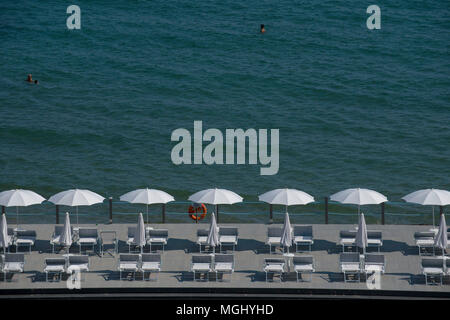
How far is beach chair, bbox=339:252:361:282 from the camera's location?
920 inches

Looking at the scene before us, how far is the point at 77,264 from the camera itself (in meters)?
23.8

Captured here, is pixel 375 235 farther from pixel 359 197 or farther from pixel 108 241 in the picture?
pixel 108 241

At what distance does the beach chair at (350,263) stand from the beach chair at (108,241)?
6301mm

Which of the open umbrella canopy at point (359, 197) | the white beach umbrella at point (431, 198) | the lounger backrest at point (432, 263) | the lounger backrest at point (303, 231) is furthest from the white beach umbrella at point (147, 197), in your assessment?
the lounger backrest at point (432, 263)

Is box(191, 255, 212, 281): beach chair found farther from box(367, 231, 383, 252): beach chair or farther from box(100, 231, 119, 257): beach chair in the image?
box(367, 231, 383, 252): beach chair

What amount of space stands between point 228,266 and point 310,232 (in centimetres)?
327

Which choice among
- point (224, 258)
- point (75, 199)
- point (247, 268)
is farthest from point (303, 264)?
point (75, 199)

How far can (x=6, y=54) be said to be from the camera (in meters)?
51.0

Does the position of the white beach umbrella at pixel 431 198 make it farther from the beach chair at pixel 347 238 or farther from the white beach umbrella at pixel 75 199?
the white beach umbrella at pixel 75 199

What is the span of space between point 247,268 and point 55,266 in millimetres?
4966

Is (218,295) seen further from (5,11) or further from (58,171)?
(5,11)

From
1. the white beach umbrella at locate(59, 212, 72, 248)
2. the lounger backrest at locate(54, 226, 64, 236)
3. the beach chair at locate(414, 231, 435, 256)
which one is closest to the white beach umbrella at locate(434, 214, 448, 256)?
the beach chair at locate(414, 231, 435, 256)

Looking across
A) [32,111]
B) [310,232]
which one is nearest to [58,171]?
[32,111]

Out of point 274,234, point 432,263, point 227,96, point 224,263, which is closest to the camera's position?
point 432,263
